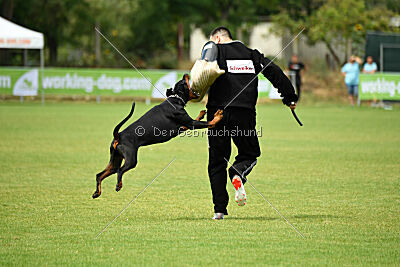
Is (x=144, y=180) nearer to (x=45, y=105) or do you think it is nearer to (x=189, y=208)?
(x=189, y=208)

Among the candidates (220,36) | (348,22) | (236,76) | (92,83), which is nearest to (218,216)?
(236,76)

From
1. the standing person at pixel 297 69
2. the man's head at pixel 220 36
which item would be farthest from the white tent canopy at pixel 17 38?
the man's head at pixel 220 36

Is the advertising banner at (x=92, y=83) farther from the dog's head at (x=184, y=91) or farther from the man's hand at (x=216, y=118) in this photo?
the man's hand at (x=216, y=118)

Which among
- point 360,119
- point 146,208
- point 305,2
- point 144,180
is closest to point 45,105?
point 360,119

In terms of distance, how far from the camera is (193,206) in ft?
26.8

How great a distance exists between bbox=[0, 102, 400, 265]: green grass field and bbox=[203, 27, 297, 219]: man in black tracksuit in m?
0.46

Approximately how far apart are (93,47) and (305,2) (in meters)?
17.5

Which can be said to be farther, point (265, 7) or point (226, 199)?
point (265, 7)

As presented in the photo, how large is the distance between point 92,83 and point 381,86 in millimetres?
11832

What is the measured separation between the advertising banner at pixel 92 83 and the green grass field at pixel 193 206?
11532 millimetres

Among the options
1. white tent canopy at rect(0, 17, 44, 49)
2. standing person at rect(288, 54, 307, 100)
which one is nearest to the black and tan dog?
white tent canopy at rect(0, 17, 44, 49)

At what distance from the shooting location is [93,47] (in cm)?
5538

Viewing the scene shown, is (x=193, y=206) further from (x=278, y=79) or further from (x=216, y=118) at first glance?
(x=278, y=79)

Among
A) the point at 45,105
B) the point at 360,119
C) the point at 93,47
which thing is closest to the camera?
the point at 360,119
